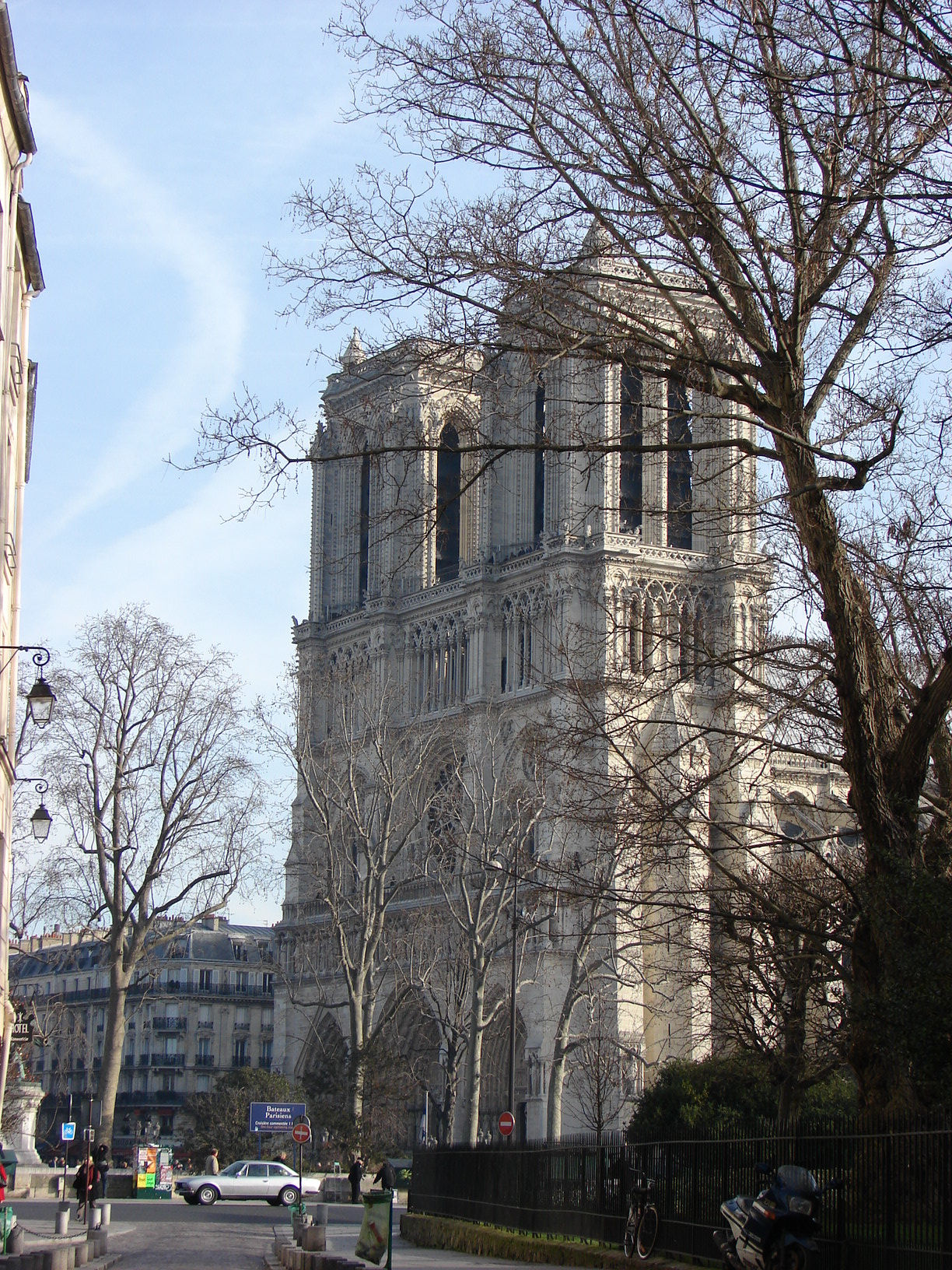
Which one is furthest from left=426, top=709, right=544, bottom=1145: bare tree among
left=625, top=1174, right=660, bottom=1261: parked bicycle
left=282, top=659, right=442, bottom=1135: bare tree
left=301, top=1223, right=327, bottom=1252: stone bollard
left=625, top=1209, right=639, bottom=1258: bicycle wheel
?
left=625, top=1209, right=639, bottom=1258: bicycle wheel

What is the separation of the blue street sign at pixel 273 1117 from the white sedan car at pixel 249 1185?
8722 mm

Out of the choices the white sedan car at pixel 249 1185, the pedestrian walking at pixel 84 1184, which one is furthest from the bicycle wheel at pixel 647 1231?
the white sedan car at pixel 249 1185

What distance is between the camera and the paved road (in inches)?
860

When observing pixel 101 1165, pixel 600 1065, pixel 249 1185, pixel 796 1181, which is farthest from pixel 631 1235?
pixel 249 1185

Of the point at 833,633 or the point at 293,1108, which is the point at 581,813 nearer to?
the point at 833,633

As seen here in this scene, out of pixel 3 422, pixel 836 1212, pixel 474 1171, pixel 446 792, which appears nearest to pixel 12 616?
pixel 3 422

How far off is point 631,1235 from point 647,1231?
21 cm

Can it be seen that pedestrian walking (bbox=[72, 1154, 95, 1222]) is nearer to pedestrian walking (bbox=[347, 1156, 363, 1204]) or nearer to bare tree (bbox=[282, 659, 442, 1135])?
pedestrian walking (bbox=[347, 1156, 363, 1204])

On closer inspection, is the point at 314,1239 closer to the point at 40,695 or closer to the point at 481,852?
the point at 40,695

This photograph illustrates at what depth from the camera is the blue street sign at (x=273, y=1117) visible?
34.7 meters

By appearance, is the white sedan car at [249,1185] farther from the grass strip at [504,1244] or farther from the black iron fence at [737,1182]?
the black iron fence at [737,1182]

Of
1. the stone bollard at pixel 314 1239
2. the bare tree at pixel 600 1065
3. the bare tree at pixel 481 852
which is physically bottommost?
the stone bollard at pixel 314 1239

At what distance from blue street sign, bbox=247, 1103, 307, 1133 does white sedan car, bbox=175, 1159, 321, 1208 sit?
28.6ft

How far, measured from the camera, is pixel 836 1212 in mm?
13141
